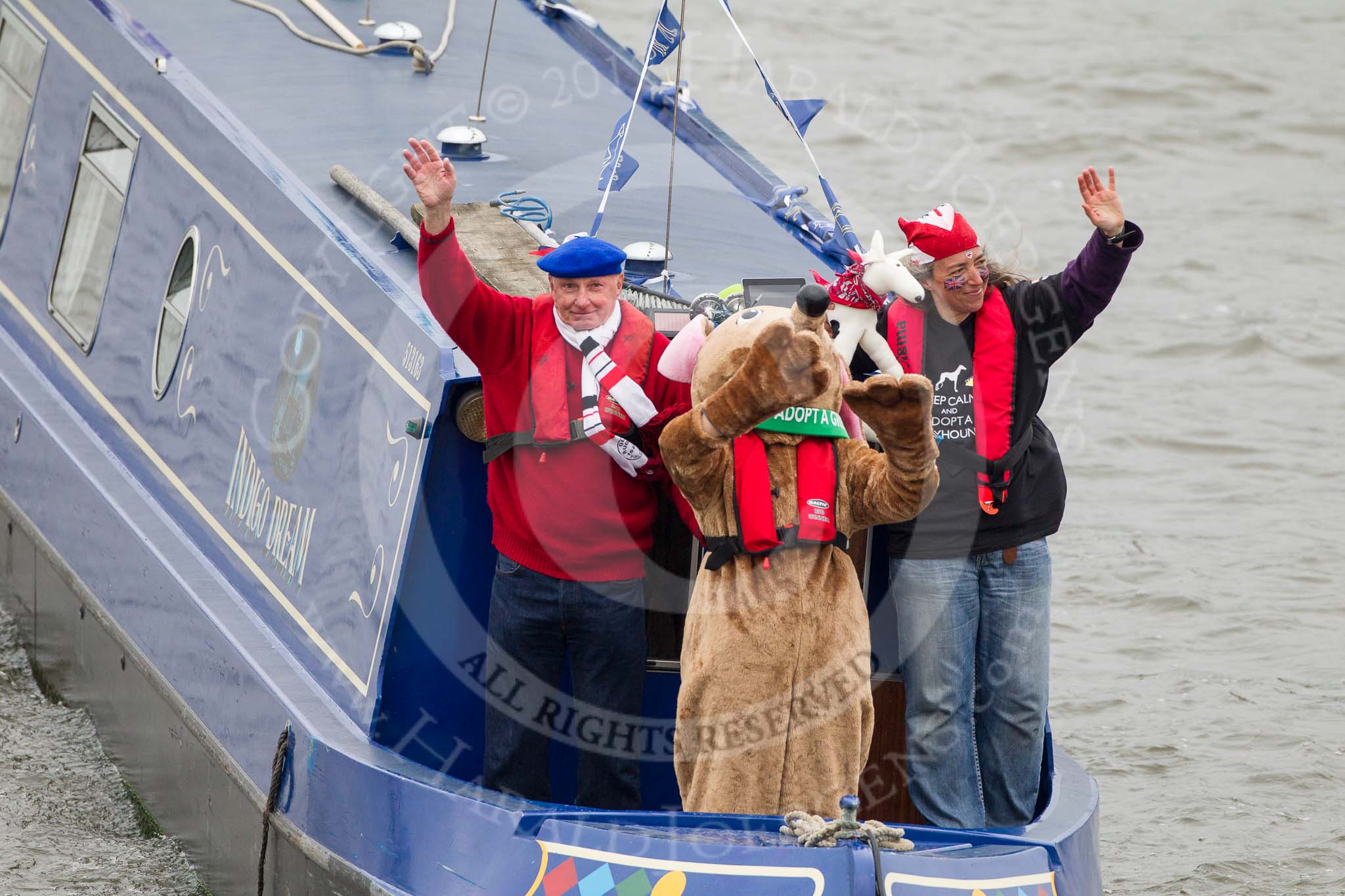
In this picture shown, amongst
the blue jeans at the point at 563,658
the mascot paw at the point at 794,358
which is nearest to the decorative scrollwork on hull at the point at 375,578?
the blue jeans at the point at 563,658

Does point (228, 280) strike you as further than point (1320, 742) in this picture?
No

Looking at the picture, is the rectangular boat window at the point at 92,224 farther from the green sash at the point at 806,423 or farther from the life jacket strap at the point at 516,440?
the green sash at the point at 806,423

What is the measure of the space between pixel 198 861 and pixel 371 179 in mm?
2184

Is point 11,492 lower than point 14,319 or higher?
lower

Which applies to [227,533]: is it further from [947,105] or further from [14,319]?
[947,105]

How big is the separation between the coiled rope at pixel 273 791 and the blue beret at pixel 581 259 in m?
1.46

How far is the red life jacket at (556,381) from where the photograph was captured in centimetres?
457

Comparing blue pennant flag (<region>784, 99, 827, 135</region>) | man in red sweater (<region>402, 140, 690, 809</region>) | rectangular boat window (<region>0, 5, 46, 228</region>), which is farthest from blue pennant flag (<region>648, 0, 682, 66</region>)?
rectangular boat window (<region>0, 5, 46, 228</region>)

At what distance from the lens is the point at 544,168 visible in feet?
20.6

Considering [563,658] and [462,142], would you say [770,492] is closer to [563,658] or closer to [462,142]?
[563,658]

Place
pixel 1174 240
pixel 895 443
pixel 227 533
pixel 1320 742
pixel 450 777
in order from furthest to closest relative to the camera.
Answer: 1. pixel 1174 240
2. pixel 1320 742
3. pixel 227 533
4. pixel 450 777
5. pixel 895 443

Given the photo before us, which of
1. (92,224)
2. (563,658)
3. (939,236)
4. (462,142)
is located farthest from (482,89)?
(563,658)

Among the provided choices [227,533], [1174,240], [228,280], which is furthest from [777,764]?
[1174,240]

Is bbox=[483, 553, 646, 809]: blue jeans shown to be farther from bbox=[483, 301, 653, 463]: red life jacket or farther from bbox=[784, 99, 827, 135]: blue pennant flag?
bbox=[784, 99, 827, 135]: blue pennant flag
